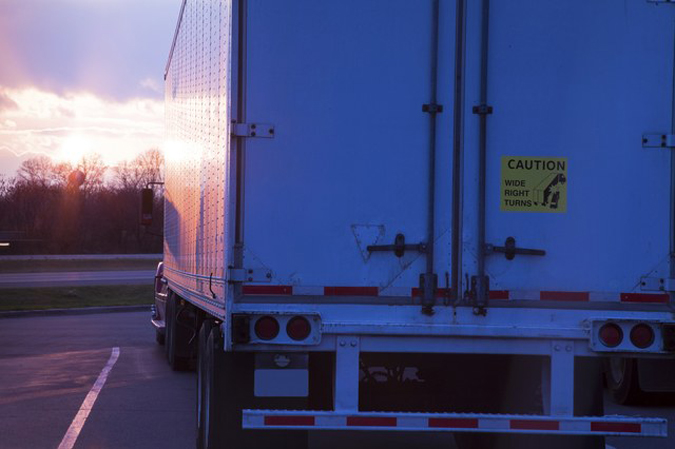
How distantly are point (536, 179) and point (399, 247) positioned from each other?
1002mm

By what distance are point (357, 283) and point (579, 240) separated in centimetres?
147

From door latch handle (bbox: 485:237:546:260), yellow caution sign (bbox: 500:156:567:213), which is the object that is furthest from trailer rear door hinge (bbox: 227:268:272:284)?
yellow caution sign (bbox: 500:156:567:213)

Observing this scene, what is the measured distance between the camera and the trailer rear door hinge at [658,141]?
6.93 meters

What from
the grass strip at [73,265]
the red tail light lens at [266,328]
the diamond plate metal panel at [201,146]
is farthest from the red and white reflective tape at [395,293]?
the grass strip at [73,265]

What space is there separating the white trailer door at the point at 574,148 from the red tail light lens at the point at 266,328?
1.30 metres

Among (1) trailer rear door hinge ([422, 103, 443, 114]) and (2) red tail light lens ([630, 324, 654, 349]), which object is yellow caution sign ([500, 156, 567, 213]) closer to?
(1) trailer rear door hinge ([422, 103, 443, 114])

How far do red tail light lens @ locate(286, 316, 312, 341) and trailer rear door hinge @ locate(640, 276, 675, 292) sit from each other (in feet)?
7.15

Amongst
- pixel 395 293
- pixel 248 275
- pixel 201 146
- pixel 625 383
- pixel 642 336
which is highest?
pixel 201 146

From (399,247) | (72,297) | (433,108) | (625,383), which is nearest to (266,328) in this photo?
(399,247)

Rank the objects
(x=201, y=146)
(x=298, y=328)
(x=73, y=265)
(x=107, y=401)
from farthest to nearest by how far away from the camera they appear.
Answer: (x=73, y=265) < (x=107, y=401) < (x=201, y=146) < (x=298, y=328)

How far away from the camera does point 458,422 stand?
659cm

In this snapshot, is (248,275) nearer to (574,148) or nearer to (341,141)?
(341,141)

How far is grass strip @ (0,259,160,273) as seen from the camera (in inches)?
2076

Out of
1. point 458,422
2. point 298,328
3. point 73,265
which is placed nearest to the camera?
point 458,422
